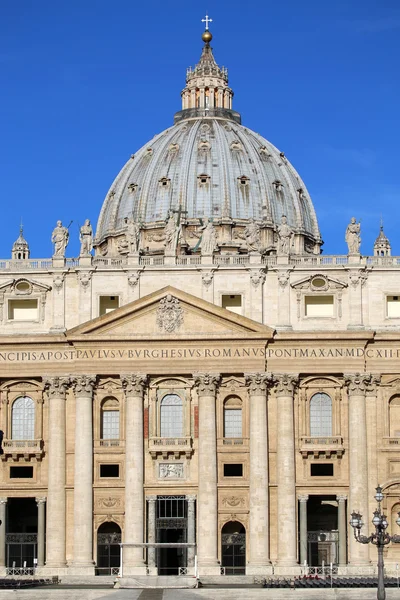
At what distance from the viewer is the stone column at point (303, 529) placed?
3755 inches

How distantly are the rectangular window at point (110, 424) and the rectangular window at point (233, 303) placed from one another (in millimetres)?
9928

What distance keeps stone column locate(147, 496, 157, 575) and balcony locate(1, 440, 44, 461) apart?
7.80 m

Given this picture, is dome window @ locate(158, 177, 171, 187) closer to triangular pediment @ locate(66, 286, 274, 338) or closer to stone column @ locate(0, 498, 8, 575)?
triangular pediment @ locate(66, 286, 274, 338)

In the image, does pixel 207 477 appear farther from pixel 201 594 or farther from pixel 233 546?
pixel 201 594

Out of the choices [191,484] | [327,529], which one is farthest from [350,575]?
[191,484]

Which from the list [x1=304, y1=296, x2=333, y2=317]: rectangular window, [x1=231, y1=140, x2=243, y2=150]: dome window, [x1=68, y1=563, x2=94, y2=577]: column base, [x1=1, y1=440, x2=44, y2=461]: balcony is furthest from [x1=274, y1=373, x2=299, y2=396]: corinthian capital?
[x1=231, y1=140, x2=243, y2=150]: dome window

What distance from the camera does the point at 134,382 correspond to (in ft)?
317

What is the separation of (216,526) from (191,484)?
314 centimetres

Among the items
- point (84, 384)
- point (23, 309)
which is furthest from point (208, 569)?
point (23, 309)

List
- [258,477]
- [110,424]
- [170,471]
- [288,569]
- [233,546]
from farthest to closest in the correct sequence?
[110,424]
[170,471]
[233,546]
[258,477]
[288,569]

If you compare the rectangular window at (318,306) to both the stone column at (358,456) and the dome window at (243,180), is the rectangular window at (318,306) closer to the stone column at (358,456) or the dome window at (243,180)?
the stone column at (358,456)

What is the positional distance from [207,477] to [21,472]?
1227 cm

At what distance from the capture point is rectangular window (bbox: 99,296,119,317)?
9881 cm

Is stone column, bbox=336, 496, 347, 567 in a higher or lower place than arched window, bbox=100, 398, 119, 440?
lower
